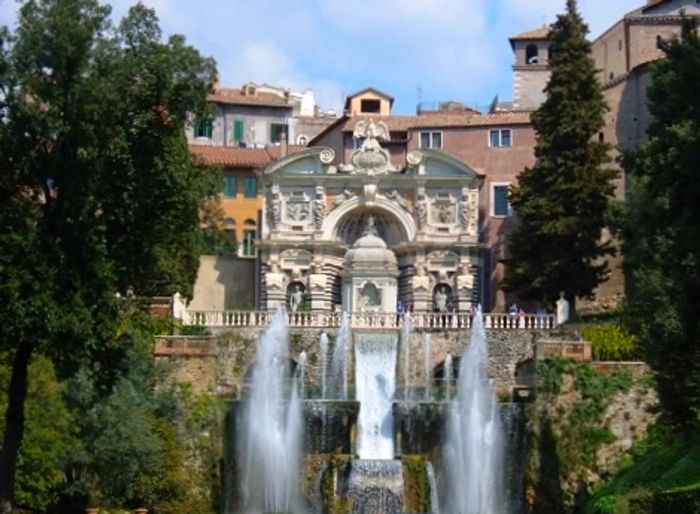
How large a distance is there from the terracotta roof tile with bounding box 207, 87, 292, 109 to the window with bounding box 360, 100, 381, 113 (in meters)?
7.65

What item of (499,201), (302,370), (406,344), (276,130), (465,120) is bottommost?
(302,370)

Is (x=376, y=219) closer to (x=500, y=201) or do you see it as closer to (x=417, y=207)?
(x=417, y=207)

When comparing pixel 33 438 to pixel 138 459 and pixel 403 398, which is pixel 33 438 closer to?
pixel 138 459

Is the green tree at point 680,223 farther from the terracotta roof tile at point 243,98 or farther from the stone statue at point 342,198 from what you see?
the terracotta roof tile at point 243,98

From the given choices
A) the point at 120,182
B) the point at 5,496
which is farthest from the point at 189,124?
A: the point at 5,496

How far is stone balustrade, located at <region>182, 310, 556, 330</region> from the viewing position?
177 feet

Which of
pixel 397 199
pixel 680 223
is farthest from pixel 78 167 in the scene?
pixel 397 199

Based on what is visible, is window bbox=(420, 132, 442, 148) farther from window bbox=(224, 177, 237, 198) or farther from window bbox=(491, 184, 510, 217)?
window bbox=(224, 177, 237, 198)

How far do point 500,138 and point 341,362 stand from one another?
19225mm

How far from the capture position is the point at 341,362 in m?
53.1

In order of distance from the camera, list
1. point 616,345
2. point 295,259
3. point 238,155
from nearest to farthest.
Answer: point 616,345 < point 295,259 < point 238,155

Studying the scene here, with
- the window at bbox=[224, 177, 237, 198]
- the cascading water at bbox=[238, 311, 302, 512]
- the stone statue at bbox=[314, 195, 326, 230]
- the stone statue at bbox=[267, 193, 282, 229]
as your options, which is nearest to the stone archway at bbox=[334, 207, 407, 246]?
the stone statue at bbox=[314, 195, 326, 230]

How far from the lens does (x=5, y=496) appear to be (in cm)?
3069

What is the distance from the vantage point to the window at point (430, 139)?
7031cm
